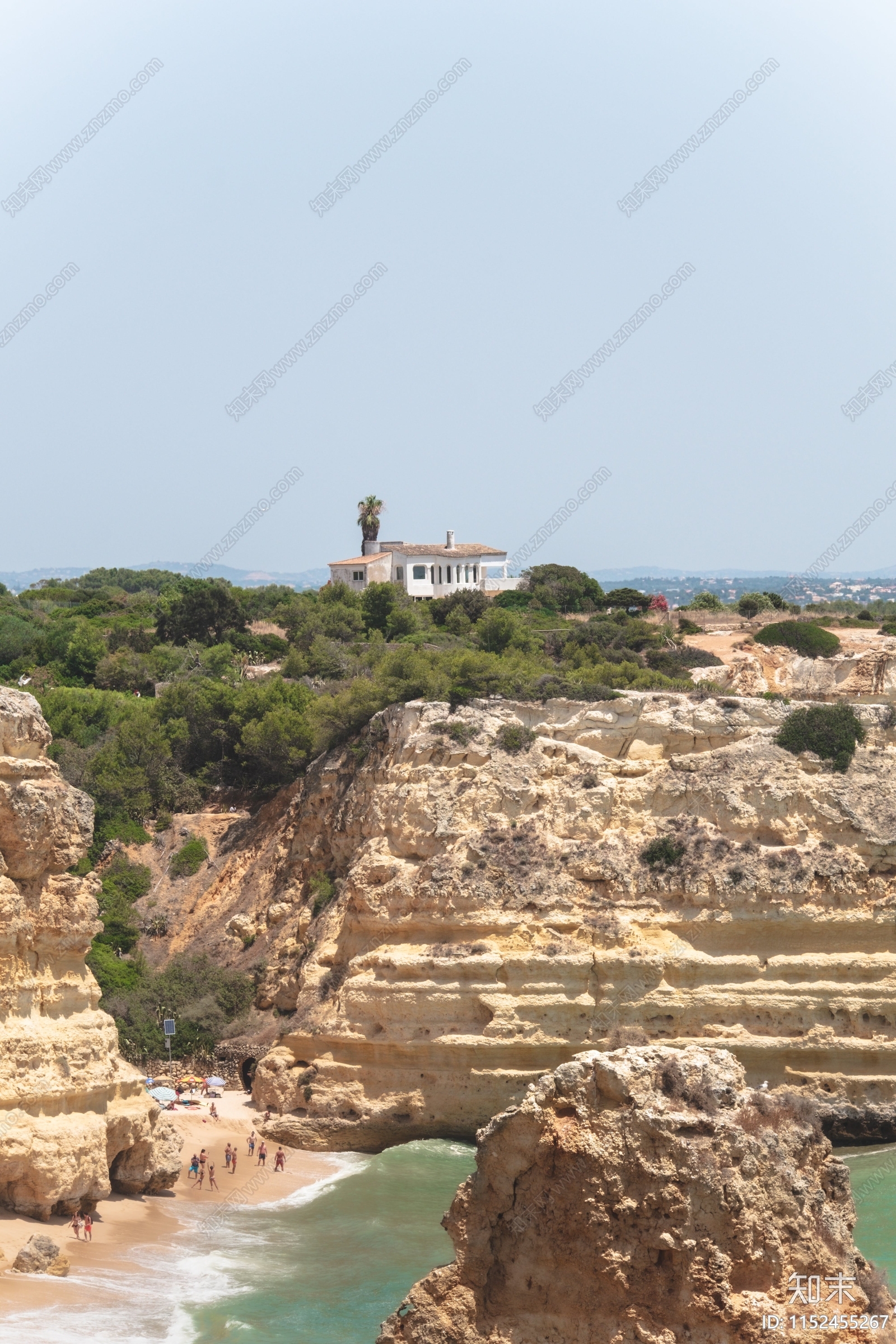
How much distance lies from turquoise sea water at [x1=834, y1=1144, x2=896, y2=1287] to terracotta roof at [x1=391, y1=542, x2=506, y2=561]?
47106mm

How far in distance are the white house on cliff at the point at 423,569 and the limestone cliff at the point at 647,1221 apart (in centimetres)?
5726

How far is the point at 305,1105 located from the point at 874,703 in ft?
46.0

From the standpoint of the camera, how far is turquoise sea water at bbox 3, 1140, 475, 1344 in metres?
18.6

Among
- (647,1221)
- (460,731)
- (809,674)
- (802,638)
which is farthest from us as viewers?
(802,638)

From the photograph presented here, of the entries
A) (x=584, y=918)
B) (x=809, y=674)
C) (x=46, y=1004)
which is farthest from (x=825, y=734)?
(x=46, y=1004)

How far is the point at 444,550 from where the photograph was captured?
72562 millimetres

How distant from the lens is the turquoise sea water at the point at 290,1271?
18.6m

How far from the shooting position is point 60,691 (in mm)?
46750

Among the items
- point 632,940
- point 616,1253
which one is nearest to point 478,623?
point 632,940

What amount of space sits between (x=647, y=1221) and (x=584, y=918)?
16.6 m

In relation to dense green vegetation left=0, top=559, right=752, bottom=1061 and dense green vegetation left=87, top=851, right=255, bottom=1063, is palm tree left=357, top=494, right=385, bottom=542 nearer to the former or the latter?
dense green vegetation left=0, top=559, right=752, bottom=1061

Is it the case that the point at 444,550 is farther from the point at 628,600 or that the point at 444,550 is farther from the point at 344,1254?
the point at 344,1254

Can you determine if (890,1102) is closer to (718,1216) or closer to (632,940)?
(632,940)

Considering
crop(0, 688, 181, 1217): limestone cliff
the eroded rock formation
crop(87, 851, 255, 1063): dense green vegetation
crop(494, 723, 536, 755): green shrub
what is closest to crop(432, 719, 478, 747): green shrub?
crop(494, 723, 536, 755): green shrub
